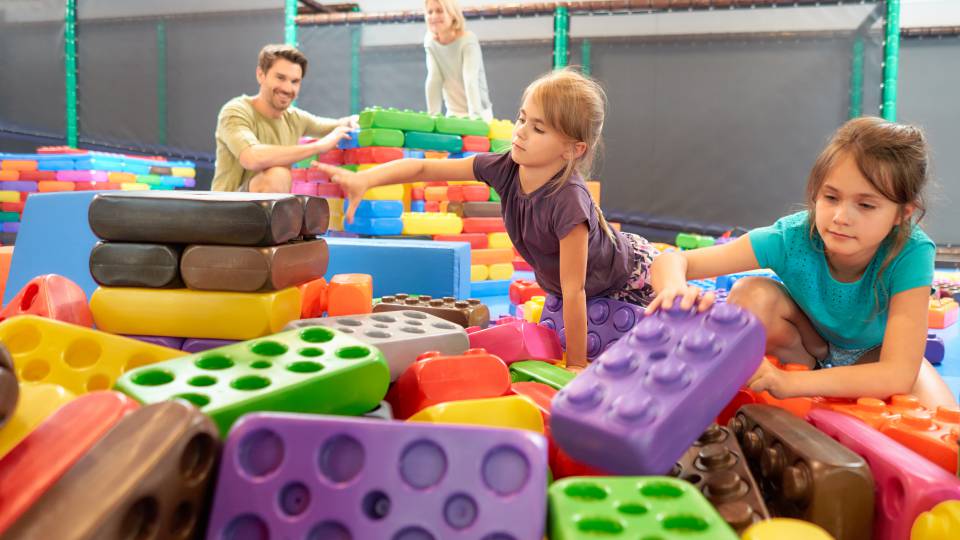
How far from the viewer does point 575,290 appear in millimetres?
1484

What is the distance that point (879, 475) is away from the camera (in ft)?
2.63

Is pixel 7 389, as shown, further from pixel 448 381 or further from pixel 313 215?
pixel 313 215

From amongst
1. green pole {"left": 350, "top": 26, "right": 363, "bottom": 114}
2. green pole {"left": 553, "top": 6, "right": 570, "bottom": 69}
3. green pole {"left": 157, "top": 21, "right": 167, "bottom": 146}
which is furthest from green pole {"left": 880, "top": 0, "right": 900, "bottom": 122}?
green pole {"left": 157, "top": 21, "right": 167, "bottom": 146}

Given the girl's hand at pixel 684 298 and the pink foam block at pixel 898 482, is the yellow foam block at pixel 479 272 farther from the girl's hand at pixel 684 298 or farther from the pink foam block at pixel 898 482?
the pink foam block at pixel 898 482

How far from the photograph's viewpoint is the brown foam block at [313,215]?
1264mm

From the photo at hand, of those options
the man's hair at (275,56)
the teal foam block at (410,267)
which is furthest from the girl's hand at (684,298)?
the man's hair at (275,56)

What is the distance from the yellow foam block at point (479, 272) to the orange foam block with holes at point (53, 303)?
208cm

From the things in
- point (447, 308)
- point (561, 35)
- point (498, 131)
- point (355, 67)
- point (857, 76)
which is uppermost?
point (561, 35)

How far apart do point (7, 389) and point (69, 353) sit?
321mm

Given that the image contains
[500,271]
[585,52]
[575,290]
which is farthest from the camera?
[585,52]

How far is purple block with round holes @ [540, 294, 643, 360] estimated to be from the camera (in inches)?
64.8

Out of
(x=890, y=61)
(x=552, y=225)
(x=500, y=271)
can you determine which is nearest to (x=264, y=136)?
(x=500, y=271)

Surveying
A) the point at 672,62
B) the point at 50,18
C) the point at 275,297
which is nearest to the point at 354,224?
the point at 275,297

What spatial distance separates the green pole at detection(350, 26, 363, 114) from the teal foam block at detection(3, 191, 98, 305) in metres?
3.74
